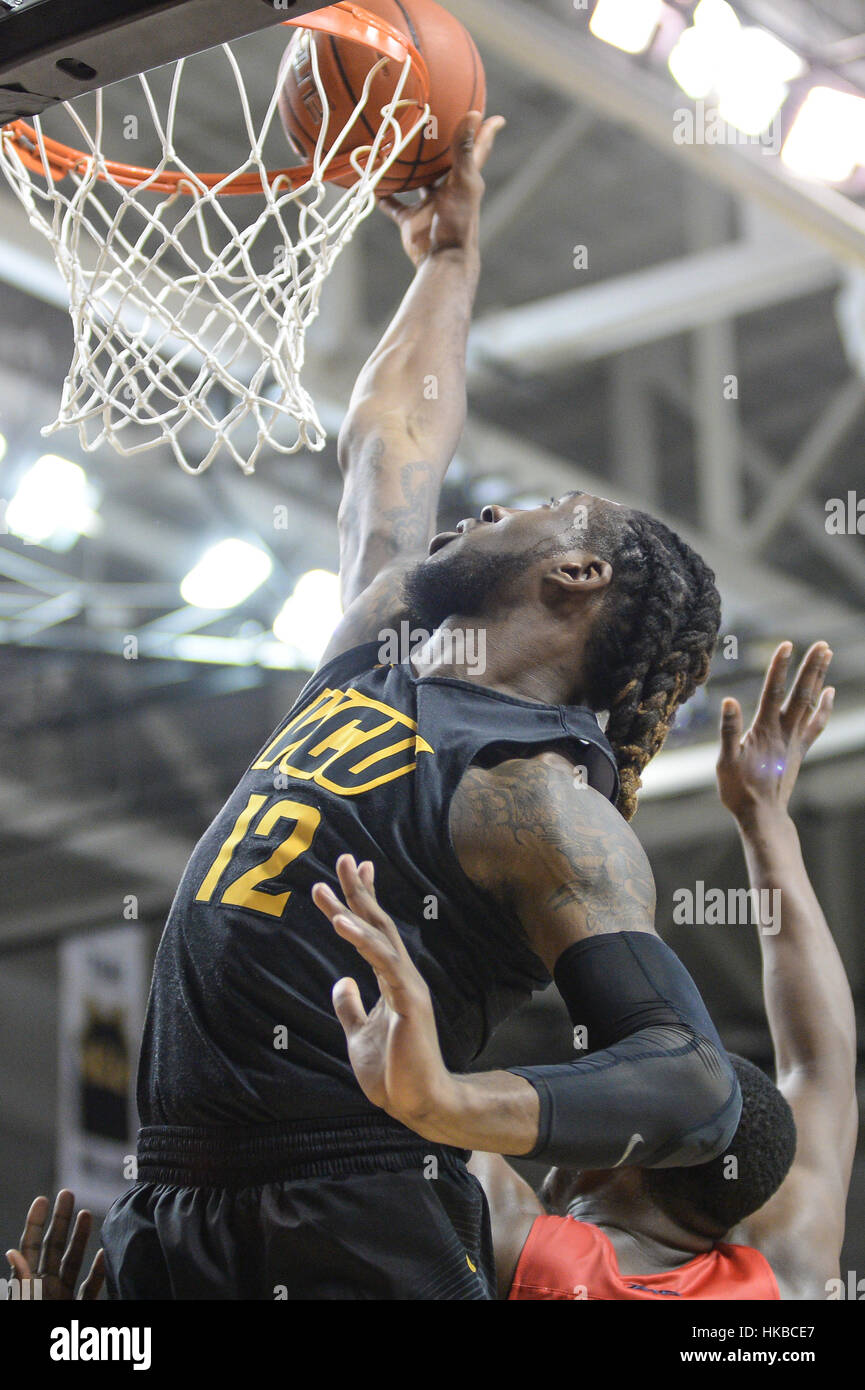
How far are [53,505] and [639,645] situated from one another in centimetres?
515

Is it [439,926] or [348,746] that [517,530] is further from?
[439,926]

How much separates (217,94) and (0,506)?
2061 mm

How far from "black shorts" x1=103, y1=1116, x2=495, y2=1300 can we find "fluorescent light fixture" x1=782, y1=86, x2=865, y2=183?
127 inches

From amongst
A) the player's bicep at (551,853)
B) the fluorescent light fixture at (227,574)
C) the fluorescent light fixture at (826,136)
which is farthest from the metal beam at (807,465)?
the player's bicep at (551,853)

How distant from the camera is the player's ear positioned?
2770 millimetres

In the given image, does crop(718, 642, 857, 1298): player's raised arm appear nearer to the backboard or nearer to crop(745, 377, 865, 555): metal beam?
the backboard

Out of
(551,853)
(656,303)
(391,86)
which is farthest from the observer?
(656,303)

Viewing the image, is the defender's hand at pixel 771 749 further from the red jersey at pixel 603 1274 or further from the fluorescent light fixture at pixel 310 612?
the fluorescent light fixture at pixel 310 612

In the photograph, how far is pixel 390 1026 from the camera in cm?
176

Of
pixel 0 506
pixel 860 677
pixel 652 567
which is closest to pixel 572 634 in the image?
pixel 652 567

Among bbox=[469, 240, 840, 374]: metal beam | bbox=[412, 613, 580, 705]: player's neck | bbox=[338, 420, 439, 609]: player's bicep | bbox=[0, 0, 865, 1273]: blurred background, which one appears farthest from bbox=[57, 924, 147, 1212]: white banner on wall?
bbox=[412, 613, 580, 705]: player's neck

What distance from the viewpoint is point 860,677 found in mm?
7707

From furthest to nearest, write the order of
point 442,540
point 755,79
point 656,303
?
point 656,303, point 755,79, point 442,540

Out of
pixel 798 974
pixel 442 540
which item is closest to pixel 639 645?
pixel 442 540
